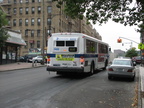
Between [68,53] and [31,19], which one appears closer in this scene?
[68,53]

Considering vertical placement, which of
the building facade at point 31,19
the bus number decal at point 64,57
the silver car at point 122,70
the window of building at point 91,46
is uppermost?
the building facade at point 31,19

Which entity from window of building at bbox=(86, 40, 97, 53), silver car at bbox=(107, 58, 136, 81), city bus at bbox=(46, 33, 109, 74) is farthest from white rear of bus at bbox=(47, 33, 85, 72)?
silver car at bbox=(107, 58, 136, 81)

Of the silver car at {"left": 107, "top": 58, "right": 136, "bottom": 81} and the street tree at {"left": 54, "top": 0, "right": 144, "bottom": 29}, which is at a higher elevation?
the street tree at {"left": 54, "top": 0, "right": 144, "bottom": 29}

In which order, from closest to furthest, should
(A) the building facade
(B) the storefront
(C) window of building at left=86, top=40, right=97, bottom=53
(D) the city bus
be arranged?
1. (D) the city bus
2. (C) window of building at left=86, top=40, right=97, bottom=53
3. (B) the storefront
4. (A) the building facade

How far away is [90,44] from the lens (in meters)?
14.4

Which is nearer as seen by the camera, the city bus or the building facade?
the city bus

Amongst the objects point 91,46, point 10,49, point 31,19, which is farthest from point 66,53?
point 31,19

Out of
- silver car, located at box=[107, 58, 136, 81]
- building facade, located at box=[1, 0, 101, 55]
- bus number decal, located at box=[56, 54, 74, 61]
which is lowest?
silver car, located at box=[107, 58, 136, 81]

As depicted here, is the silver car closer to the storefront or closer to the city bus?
the city bus

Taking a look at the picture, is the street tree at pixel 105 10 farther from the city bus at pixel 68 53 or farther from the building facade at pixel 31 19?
the building facade at pixel 31 19

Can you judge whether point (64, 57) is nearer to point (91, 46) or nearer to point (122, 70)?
point (91, 46)

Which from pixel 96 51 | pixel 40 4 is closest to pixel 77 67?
pixel 96 51

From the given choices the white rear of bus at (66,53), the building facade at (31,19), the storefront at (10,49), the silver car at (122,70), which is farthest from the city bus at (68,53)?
the building facade at (31,19)

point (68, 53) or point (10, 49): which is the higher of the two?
point (10, 49)
